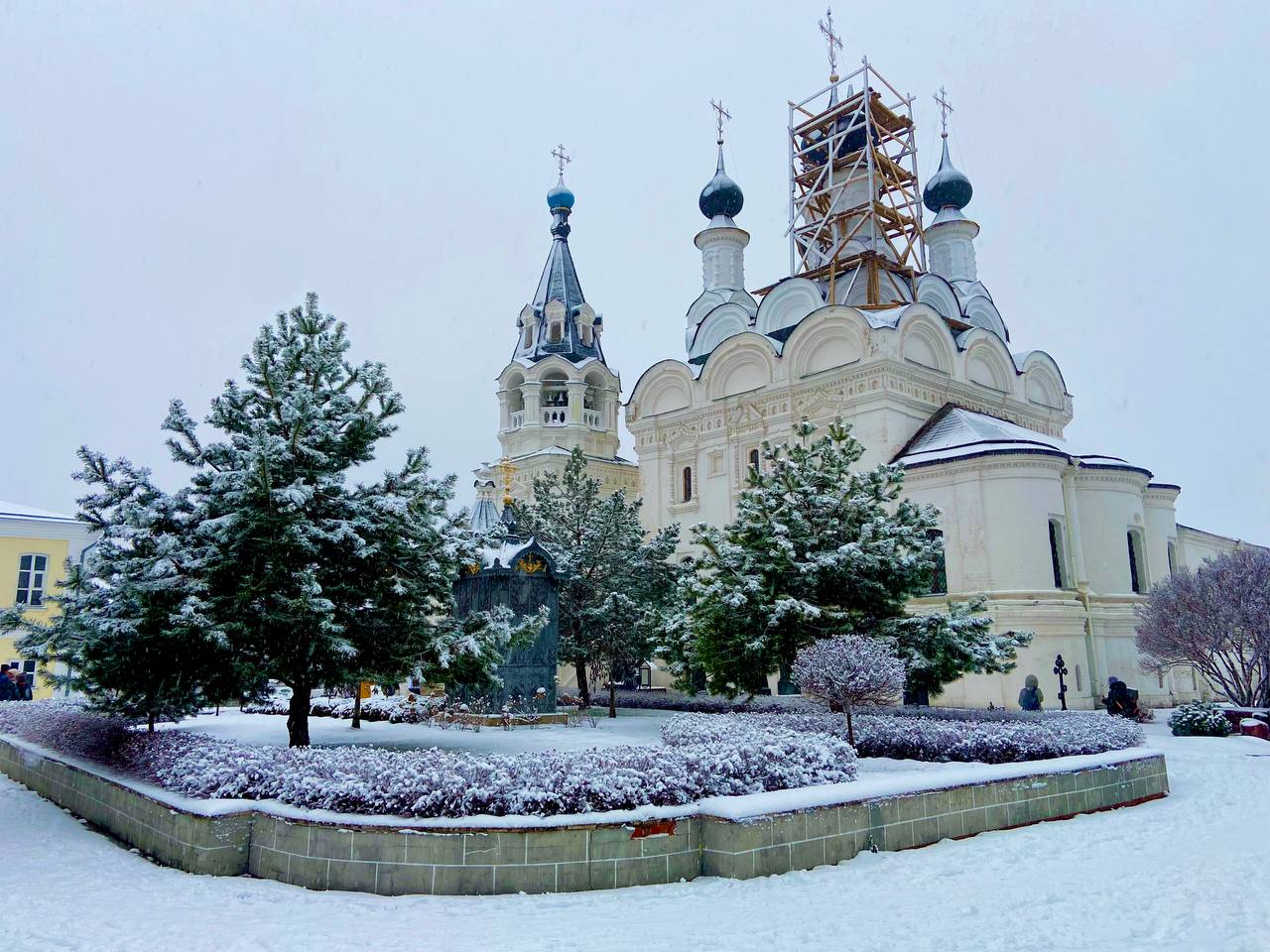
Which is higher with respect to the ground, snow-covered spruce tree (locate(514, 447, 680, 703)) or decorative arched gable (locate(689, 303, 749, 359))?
decorative arched gable (locate(689, 303, 749, 359))

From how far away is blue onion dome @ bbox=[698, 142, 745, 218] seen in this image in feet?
111

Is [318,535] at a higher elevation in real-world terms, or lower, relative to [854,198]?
lower

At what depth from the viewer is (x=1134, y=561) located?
23031 mm

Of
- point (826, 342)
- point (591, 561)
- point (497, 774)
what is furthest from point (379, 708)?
point (826, 342)

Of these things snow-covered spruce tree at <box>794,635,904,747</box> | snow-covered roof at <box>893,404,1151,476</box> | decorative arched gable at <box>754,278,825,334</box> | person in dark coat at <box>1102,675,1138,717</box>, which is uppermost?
decorative arched gable at <box>754,278,825,334</box>

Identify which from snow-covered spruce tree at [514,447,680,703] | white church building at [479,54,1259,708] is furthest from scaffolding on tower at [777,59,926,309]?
snow-covered spruce tree at [514,447,680,703]

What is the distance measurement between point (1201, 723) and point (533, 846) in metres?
13.4

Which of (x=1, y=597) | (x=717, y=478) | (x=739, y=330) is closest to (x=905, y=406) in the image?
(x=717, y=478)

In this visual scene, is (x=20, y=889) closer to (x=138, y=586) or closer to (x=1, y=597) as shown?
(x=138, y=586)

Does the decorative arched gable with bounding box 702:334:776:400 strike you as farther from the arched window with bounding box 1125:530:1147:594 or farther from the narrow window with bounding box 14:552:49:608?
the narrow window with bounding box 14:552:49:608

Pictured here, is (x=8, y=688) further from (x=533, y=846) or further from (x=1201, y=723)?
(x=1201, y=723)

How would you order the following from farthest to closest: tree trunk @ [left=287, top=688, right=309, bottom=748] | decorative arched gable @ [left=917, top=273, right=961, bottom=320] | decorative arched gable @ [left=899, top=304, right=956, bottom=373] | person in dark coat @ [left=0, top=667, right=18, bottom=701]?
decorative arched gable @ [left=917, top=273, right=961, bottom=320]
decorative arched gable @ [left=899, top=304, right=956, bottom=373]
person in dark coat @ [left=0, top=667, right=18, bottom=701]
tree trunk @ [left=287, top=688, right=309, bottom=748]

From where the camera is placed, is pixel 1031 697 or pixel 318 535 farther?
pixel 1031 697

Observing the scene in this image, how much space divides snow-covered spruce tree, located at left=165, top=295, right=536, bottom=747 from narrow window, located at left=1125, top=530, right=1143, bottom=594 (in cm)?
1831
